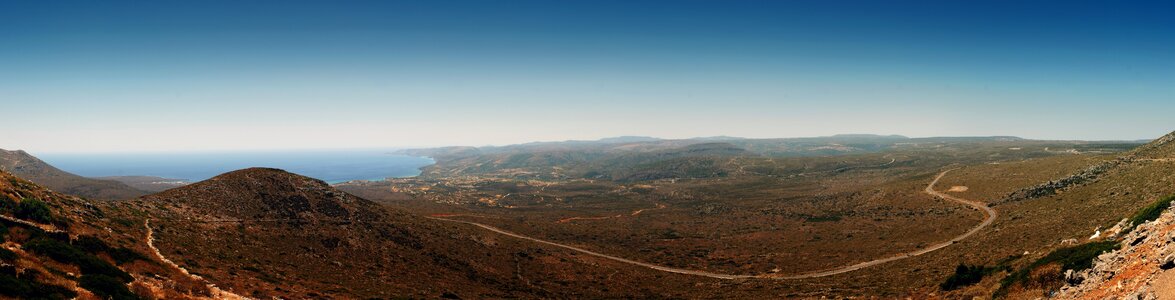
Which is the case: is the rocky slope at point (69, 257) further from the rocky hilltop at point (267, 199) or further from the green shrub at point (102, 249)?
the rocky hilltop at point (267, 199)

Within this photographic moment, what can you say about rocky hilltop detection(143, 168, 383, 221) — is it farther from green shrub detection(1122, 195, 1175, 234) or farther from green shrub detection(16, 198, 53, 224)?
green shrub detection(1122, 195, 1175, 234)

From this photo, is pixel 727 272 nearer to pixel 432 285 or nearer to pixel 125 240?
pixel 432 285

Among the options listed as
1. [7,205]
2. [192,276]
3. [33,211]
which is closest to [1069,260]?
[192,276]

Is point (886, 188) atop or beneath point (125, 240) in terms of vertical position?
beneath

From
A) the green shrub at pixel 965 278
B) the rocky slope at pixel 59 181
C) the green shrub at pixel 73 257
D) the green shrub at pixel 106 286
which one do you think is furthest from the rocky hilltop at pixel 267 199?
the rocky slope at pixel 59 181

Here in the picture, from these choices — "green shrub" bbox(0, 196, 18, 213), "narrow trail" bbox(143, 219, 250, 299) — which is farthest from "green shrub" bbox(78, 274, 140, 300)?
"green shrub" bbox(0, 196, 18, 213)

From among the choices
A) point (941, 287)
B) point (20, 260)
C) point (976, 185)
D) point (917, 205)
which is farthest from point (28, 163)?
point (976, 185)

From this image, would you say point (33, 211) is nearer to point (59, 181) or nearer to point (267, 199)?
point (267, 199)

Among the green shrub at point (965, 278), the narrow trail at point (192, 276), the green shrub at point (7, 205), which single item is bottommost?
the green shrub at point (965, 278)
